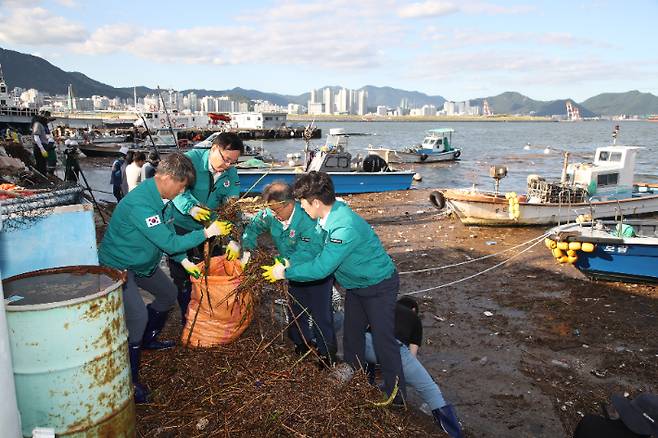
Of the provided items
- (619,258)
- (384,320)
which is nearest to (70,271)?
(384,320)

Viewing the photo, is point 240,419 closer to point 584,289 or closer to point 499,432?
point 499,432

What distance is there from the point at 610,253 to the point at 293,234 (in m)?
6.47

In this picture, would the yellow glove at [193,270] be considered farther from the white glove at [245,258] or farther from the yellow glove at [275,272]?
the yellow glove at [275,272]

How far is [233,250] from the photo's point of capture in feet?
13.5

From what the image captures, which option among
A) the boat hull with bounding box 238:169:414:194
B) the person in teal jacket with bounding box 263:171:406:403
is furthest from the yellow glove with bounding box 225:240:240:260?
the boat hull with bounding box 238:169:414:194

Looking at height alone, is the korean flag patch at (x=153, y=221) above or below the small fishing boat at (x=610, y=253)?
above

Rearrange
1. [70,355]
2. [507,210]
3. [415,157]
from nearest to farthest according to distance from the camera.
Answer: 1. [70,355]
2. [507,210]
3. [415,157]

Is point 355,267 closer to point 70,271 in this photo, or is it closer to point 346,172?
point 70,271

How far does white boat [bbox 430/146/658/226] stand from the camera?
12.5m

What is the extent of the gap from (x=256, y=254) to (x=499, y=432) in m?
2.66

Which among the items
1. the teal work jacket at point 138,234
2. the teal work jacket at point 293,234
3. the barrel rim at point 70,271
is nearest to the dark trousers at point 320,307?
the teal work jacket at point 293,234

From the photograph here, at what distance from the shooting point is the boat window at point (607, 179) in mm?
12953

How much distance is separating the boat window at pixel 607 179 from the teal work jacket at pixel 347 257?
1180cm

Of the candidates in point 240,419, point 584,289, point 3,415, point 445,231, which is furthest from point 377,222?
point 3,415
